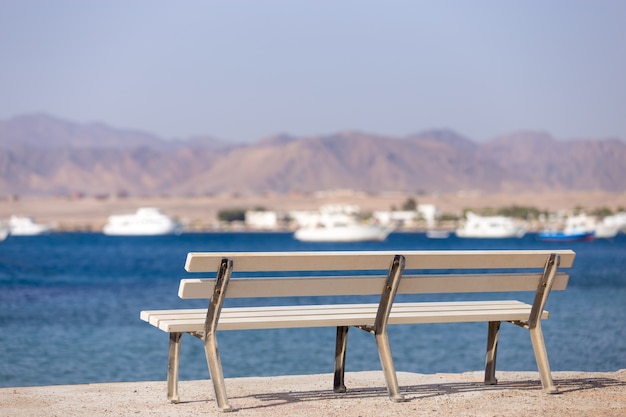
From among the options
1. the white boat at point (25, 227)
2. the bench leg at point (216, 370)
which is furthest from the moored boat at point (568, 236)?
the bench leg at point (216, 370)

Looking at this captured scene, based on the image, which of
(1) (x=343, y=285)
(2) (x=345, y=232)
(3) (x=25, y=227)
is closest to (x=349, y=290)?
(1) (x=343, y=285)

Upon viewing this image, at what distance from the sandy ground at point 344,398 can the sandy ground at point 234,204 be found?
15384cm

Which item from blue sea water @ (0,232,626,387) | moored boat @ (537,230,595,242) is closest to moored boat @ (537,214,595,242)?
moored boat @ (537,230,595,242)

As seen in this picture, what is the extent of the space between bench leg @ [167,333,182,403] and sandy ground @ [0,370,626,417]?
0.23ft

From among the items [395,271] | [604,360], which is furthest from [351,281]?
[604,360]

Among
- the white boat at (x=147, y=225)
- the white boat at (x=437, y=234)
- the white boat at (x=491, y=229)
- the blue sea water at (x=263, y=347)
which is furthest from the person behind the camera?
the white boat at (x=147, y=225)

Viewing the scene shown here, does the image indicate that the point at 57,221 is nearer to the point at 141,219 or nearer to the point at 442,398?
the point at 141,219

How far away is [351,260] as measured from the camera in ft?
19.4

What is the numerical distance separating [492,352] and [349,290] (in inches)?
57.1

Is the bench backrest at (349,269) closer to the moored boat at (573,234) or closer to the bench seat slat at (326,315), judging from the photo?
the bench seat slat at (326,315)

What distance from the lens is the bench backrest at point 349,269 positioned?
18.8 feet

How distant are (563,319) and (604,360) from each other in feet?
22.5

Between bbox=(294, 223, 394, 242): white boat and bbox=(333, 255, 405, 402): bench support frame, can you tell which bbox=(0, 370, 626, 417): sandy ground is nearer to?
bbox=(333, 255, 405, 402): bench support frame

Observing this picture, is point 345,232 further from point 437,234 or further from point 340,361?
point 340,361
